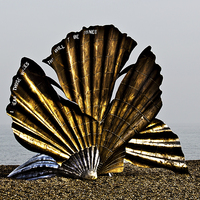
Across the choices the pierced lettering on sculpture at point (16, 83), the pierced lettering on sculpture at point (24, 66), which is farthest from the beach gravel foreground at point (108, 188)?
the pierced lettering on sculpture at point (24, 66)

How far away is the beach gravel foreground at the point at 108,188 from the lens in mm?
3771

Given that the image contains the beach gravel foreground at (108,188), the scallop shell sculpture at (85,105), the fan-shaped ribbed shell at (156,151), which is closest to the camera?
the beach gravel foreground at (108,188)

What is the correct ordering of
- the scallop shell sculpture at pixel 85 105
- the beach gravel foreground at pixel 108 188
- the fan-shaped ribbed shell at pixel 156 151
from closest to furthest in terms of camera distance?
the beach gravel foreground at pixel 108 188
the scallop shell sculpture at pixel 85 105
the fan-shaped ribbed shell at pixel 156 151

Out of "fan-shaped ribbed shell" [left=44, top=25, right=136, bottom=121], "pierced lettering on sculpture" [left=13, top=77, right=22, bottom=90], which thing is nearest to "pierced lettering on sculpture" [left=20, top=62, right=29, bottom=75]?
"pierced lettering on sculpture" [left=13, top=77, right=22, bottom=90]

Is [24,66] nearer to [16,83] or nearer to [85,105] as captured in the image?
[16,83]

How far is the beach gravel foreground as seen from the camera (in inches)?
148

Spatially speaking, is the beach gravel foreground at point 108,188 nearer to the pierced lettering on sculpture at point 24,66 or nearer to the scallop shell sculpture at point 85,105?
the scallop shell sculpture at point 85,105

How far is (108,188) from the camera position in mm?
4059

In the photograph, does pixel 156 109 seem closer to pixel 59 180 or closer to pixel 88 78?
pixel 88 78

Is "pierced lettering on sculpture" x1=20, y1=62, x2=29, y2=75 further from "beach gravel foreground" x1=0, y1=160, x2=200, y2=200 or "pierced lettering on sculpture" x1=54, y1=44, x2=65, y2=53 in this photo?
"beach gravel foreground" x1=0, y1=160, x2=200, y2=200

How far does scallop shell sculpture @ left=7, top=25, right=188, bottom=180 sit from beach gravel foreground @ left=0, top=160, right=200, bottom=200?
0.21m

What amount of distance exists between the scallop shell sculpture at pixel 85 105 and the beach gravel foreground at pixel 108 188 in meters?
0.21

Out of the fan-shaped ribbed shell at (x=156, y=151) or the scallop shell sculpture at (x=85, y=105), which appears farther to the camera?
the fan-shaped ribbed shell at (x=156, y=151)

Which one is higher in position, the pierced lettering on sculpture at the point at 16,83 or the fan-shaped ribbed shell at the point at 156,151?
the pierced lettering on sculpture at the point at 16,83
